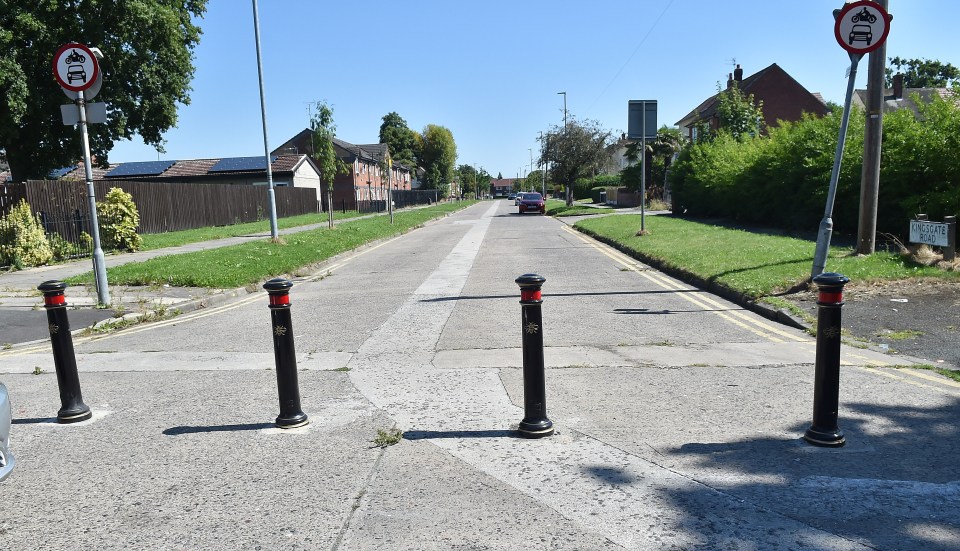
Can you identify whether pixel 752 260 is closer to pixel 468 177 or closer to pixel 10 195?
pixel 10 195

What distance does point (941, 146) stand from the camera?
11.3 metres

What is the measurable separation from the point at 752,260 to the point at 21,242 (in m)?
15.5

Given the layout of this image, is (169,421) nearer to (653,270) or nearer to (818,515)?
(818,515)

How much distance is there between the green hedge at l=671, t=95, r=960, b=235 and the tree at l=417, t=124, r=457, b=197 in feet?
291

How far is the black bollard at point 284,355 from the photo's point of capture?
15.0 ft

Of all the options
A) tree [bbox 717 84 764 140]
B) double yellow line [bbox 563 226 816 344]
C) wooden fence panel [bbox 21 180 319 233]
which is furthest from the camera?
tree [bbox 717 84 764 140]

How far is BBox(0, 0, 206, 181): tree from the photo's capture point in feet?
79.2

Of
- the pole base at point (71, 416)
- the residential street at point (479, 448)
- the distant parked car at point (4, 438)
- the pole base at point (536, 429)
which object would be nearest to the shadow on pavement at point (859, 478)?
the residential street at point (479, 448)

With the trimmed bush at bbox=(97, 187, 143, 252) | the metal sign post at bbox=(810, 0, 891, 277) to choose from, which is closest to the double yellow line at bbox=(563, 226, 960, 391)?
the metal sign post at bbox=(810, 0, 891, 277)

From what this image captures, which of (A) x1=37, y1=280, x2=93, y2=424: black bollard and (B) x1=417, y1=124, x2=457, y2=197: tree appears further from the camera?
(B) x1=417, y1=124, x2=457, y2=197: tree

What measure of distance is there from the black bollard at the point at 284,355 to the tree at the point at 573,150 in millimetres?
46111

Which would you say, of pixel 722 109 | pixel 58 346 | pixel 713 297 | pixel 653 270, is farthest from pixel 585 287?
pixel 722 109

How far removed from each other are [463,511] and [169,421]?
8.72 ft

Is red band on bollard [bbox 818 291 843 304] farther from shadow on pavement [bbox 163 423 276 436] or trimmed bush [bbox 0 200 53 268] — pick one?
trimmed bush [bbox 0 200 53 268]
